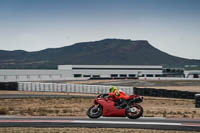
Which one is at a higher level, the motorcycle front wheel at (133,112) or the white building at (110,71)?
the white building at (110,71)

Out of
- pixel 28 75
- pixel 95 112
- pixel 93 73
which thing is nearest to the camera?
pixel 95 112

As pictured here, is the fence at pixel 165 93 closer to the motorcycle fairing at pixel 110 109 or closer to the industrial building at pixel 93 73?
the motorcycle fairing at pixel 110 109

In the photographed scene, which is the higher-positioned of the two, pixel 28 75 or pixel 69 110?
pixel 28 75

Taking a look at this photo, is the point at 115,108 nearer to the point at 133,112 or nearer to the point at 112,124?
the point at 133,112

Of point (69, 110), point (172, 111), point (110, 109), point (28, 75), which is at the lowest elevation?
point (172, 111)

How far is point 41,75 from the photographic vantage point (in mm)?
124188

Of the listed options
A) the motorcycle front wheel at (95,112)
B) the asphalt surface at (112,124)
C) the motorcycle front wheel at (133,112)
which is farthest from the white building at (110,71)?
the asphalt surface at (112,124)

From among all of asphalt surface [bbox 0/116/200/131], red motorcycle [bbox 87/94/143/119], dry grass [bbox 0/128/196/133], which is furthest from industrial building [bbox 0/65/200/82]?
dry grass [bbox 0/128/196/133]

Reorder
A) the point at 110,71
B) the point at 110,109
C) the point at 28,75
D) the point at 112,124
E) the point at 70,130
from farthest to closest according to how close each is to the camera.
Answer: the point at 110,71 < the point at 28,75 < the point at 110,109 < the point at 112,124 < the point at 70,130

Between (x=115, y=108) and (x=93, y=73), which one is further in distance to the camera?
(x=93, y=73)

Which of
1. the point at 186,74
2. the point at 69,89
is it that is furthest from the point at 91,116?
the point at 186,74

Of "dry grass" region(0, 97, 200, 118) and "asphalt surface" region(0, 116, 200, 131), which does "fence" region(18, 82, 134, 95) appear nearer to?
"dry grass" region(0, 97, 200, 118)

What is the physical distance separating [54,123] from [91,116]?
2.17m

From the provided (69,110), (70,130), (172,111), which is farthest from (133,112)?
(69,110)
